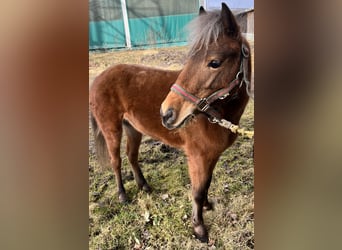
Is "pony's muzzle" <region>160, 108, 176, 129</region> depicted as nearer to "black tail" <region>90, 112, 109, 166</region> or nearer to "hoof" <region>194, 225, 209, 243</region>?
"black tail" <region>90, 112, 109, 166</region>

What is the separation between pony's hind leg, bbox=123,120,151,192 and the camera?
1.51 meters

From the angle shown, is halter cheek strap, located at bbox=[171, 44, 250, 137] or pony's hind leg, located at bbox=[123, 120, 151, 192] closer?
halter cheek strap, located at bbox=[171, 44, 250, 137]

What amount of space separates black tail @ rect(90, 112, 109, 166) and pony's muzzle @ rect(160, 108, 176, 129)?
33 cm

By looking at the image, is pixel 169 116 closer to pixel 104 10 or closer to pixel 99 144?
pixel 99 144

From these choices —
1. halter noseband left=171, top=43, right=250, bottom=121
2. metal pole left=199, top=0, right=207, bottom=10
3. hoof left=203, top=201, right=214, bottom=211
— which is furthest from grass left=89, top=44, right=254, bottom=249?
metal pole left=199, top=0, right=207, bottom=10

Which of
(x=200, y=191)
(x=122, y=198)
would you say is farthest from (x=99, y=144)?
(x=200, y=191)

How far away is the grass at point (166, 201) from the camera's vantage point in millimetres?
1417

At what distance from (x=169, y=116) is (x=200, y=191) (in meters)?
0.38
